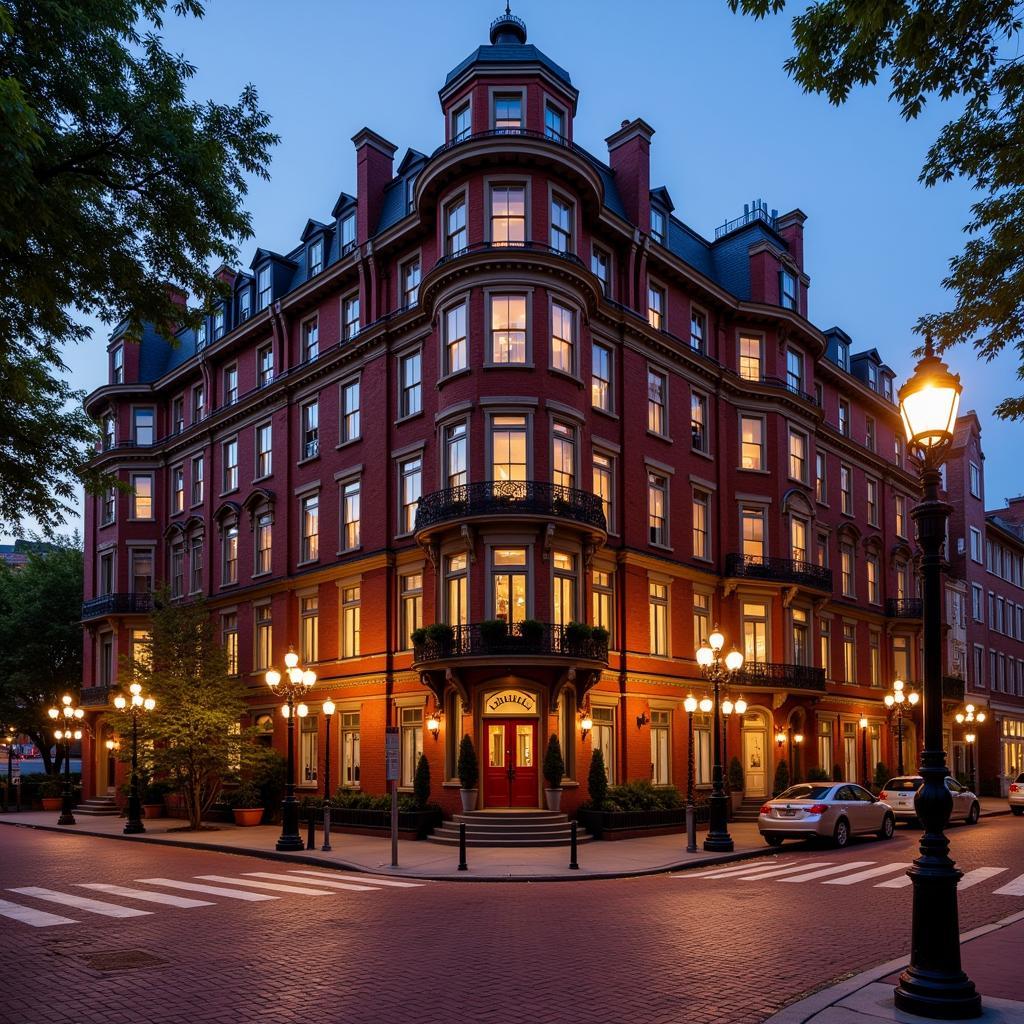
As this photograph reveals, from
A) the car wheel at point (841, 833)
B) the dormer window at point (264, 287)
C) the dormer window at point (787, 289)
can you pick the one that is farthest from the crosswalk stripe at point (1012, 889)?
the dormer window at point (264, 287)

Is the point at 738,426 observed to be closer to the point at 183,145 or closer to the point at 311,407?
the point at 311,407

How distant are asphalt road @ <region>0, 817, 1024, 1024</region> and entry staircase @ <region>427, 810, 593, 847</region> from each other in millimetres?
5699

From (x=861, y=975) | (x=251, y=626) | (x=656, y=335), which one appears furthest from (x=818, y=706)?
(x=861, y=975)

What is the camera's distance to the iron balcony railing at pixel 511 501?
90.8ft

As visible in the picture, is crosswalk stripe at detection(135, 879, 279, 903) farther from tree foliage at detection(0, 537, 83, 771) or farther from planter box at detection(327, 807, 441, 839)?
tree foliage at detection(0, 537, 83, 771)

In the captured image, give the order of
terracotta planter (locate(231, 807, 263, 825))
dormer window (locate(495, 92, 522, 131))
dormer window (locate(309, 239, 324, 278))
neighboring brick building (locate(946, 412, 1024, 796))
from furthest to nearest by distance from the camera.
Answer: neighboring brick building (locate(946, 412, 1024, 796))
dormer window (locate(309, 239, 324, 278))
terracotta planter (locate(231, 807, 263, 825))
dormer window (locate(495, 92, 522, 131))

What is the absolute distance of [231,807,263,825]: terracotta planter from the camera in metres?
33.6

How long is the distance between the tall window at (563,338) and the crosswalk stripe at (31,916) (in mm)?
19181

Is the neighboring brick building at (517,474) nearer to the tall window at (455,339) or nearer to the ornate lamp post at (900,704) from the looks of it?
the tall window at (455,339)

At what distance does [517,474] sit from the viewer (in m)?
28.6

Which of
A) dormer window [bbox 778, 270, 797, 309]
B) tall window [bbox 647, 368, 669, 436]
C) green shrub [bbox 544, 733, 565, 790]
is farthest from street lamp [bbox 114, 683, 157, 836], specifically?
dormer window [bbox 778, 270, 797, 309]

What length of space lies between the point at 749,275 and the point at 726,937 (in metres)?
30.9

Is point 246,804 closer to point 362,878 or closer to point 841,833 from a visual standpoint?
point 362,878

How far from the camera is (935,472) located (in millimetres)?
9633
